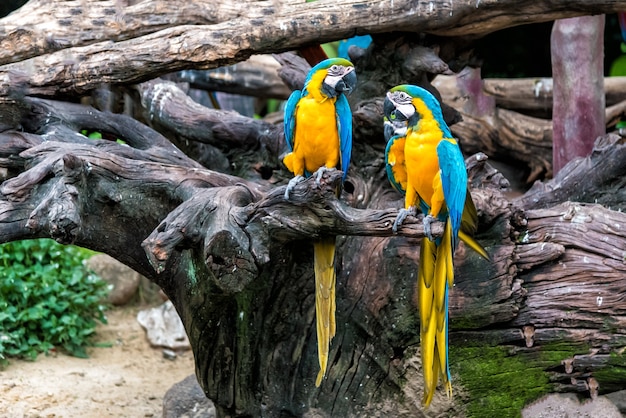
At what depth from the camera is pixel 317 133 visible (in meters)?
2.45

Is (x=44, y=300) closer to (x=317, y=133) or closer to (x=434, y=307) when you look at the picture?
(x=317, y=133)

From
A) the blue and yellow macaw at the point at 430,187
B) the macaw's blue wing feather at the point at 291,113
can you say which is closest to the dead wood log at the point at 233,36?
the macaw's blue wing feather at the point at 291,113

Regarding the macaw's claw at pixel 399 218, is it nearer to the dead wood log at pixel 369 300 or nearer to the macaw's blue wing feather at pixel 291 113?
the dead wood log at pixel 369 300

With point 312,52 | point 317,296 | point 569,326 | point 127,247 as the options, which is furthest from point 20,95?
point 569,326

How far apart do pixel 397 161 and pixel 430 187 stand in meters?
0.17

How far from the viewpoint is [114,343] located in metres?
4.34

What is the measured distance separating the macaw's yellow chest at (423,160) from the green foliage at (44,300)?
242 centimetres

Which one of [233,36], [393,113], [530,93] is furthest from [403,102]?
[530,93]

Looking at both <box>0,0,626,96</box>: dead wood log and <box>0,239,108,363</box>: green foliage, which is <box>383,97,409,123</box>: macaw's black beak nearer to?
<box>0,0,626,96</box>: dead wood log

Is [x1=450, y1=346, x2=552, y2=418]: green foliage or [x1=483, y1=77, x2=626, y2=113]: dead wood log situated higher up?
[x1=483, y1=77, x2=626, y2=113]: dead wood log

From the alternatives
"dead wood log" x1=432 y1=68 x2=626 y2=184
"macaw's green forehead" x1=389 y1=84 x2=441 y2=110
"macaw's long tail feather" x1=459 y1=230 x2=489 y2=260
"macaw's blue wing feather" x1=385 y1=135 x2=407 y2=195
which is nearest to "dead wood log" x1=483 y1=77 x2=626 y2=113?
"dead wood log" x1=432 y1=68 x2=626 y2=184

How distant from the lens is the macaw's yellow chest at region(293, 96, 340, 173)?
243 centimetres

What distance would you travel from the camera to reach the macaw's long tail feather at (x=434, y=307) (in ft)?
7.96

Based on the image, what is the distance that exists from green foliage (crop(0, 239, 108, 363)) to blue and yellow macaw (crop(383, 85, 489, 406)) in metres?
2.29
